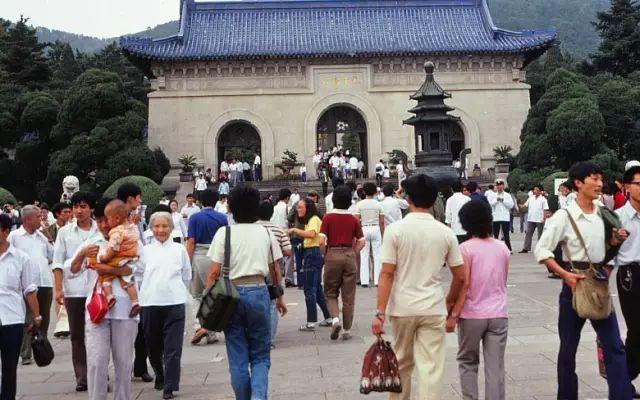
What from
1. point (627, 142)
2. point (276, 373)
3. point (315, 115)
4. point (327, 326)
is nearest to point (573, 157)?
point (627, 142)

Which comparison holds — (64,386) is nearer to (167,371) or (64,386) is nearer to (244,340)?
(167,371)

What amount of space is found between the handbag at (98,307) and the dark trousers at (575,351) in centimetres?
332

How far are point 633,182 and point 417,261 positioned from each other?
1.88m

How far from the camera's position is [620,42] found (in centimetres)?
4072

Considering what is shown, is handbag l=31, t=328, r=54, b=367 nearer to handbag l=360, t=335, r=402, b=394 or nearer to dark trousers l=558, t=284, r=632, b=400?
handbag l=360, t=335, r=402, b=394

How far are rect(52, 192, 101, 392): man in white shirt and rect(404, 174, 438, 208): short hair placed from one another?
10.2 ft

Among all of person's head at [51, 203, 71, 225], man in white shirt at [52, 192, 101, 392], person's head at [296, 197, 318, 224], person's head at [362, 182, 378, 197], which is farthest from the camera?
person's head at [362, 182, 378, 197]

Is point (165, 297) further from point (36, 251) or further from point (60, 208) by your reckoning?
point (60, 208)

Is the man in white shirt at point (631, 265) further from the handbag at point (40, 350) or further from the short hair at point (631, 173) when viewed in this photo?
the handbag at point (40, 350)

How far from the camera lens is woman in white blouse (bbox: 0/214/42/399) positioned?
17.9 feet

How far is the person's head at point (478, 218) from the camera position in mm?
5117

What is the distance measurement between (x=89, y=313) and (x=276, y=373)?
87.8 inches

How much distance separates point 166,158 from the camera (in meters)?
34.1

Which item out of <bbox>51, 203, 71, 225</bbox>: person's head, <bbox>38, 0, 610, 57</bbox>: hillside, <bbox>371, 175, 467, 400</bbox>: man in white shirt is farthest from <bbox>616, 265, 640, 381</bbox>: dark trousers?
<bbox>38, 0, 610, 57</bbox>: hillside
